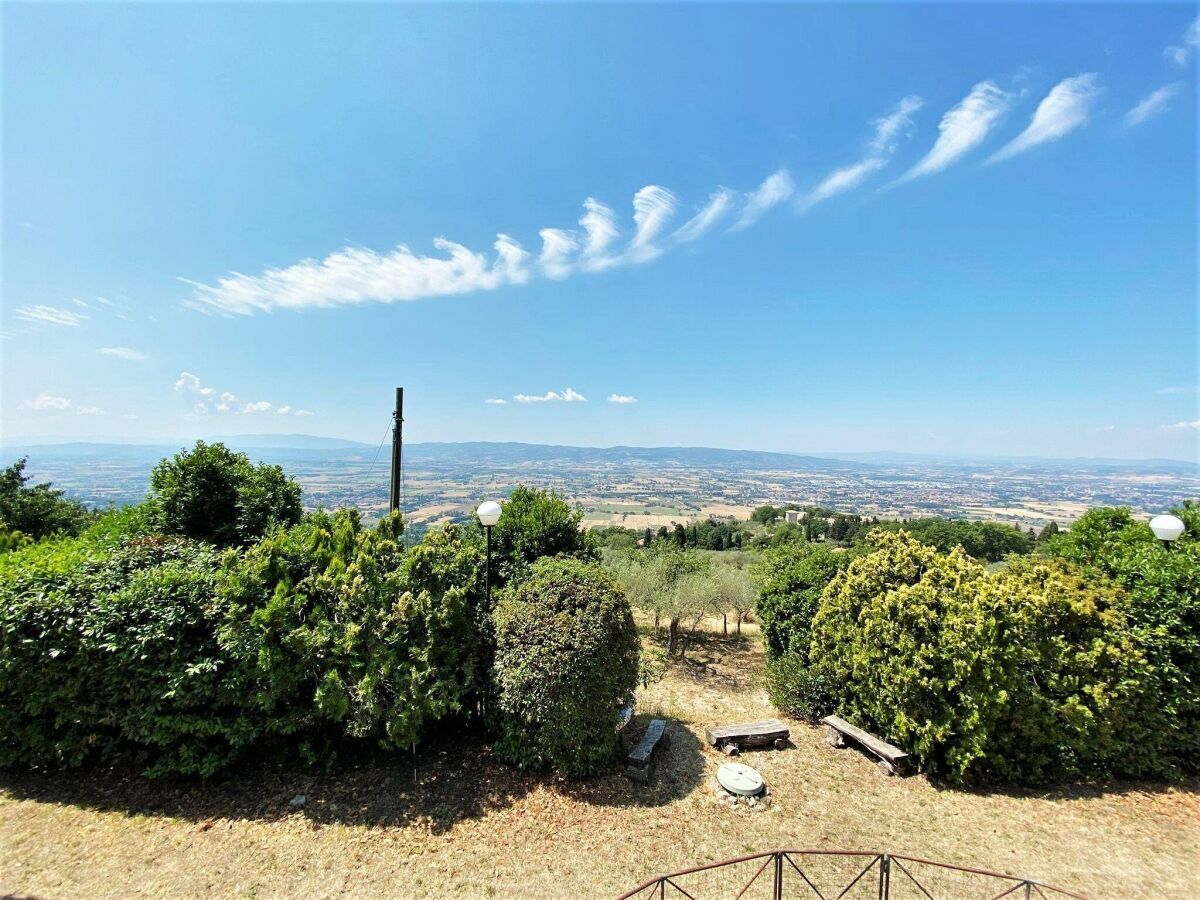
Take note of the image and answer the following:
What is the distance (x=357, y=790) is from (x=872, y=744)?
24.3ft

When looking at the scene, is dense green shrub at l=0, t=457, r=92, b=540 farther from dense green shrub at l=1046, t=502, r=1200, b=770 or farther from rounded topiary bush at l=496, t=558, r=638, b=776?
dense green shrub at l=1046, t=502, r=1200, b=770

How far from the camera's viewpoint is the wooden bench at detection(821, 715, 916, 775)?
6797mm

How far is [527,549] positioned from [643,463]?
150 metres

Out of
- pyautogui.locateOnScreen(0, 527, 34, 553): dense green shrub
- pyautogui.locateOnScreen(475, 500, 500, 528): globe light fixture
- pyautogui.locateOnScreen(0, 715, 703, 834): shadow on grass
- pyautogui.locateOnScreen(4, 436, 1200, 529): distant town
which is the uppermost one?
pyautogui.locateOnScreen(475, 500, 500, 528): globe light fixture

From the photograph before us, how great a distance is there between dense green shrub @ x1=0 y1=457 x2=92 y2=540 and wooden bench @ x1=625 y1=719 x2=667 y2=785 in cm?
1653

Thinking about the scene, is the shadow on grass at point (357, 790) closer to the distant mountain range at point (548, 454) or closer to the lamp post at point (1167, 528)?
the lamp post at point (1167, 528)

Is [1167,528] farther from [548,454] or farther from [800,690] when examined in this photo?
[548,454]

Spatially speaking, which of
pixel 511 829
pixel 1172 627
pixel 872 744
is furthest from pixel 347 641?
pixel 1172 627

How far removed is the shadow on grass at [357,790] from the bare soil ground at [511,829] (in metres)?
0.02

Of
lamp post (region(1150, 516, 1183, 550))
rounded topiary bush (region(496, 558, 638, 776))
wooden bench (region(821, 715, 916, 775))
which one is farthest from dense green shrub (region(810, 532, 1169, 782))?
rounded topiary bush (region(496, 558, 638, 776))

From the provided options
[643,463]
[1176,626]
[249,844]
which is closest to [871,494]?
[643,463]

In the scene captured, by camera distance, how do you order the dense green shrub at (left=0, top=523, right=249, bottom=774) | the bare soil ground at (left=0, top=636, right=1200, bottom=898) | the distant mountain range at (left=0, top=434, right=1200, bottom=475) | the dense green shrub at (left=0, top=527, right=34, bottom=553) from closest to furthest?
the bare soil ground at (left=0, top=636, right=1200, bottom=898) → the dense green shrub at (left=0, top=523, right=249, bottom=774) → the dense green shrub at (left=0, top=527, right=34, bottom=553) → the distant mountain range at (left=0, top=434, right=1200, bottom=475)

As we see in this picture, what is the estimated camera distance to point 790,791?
6391 millimetres

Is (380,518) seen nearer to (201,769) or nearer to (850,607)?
(201,769)
